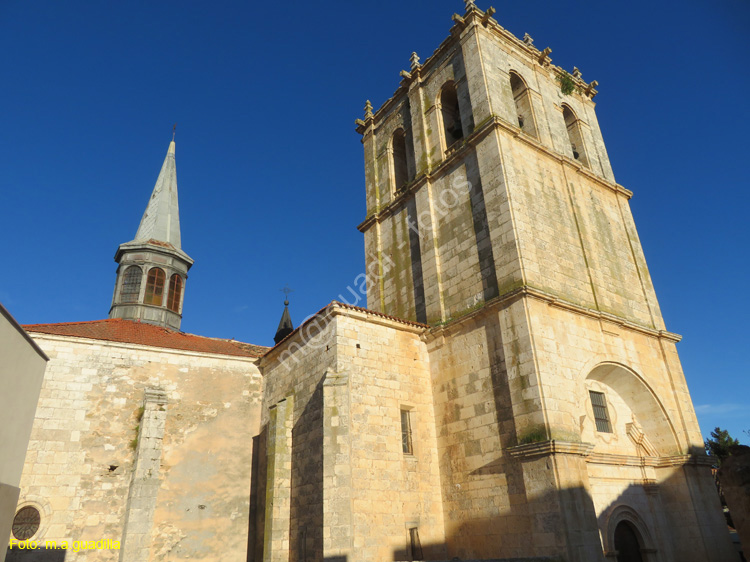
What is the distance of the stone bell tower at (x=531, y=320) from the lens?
10.6m

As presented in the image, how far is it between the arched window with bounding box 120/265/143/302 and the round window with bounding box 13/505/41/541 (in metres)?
10.8

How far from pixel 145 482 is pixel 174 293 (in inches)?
458

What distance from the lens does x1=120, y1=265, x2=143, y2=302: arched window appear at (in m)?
21.5

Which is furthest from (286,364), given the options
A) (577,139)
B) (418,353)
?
(577,139)

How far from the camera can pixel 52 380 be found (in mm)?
13336

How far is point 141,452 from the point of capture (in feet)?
42.1

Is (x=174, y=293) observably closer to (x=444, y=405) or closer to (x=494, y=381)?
(x=444, y=405)

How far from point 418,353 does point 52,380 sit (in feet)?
32.8

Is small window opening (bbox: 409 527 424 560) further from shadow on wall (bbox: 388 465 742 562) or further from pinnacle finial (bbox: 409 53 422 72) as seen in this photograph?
pinnacle finial (bbox: 409 53 422 72)

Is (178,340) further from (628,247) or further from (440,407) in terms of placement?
(628,247)

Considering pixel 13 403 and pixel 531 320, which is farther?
pixel 531 320

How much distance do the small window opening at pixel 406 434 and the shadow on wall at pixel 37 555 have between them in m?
8.58

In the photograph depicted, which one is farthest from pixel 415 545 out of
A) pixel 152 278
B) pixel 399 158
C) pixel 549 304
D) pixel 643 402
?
pixel 152 278

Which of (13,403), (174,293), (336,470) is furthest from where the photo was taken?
(174,293)
